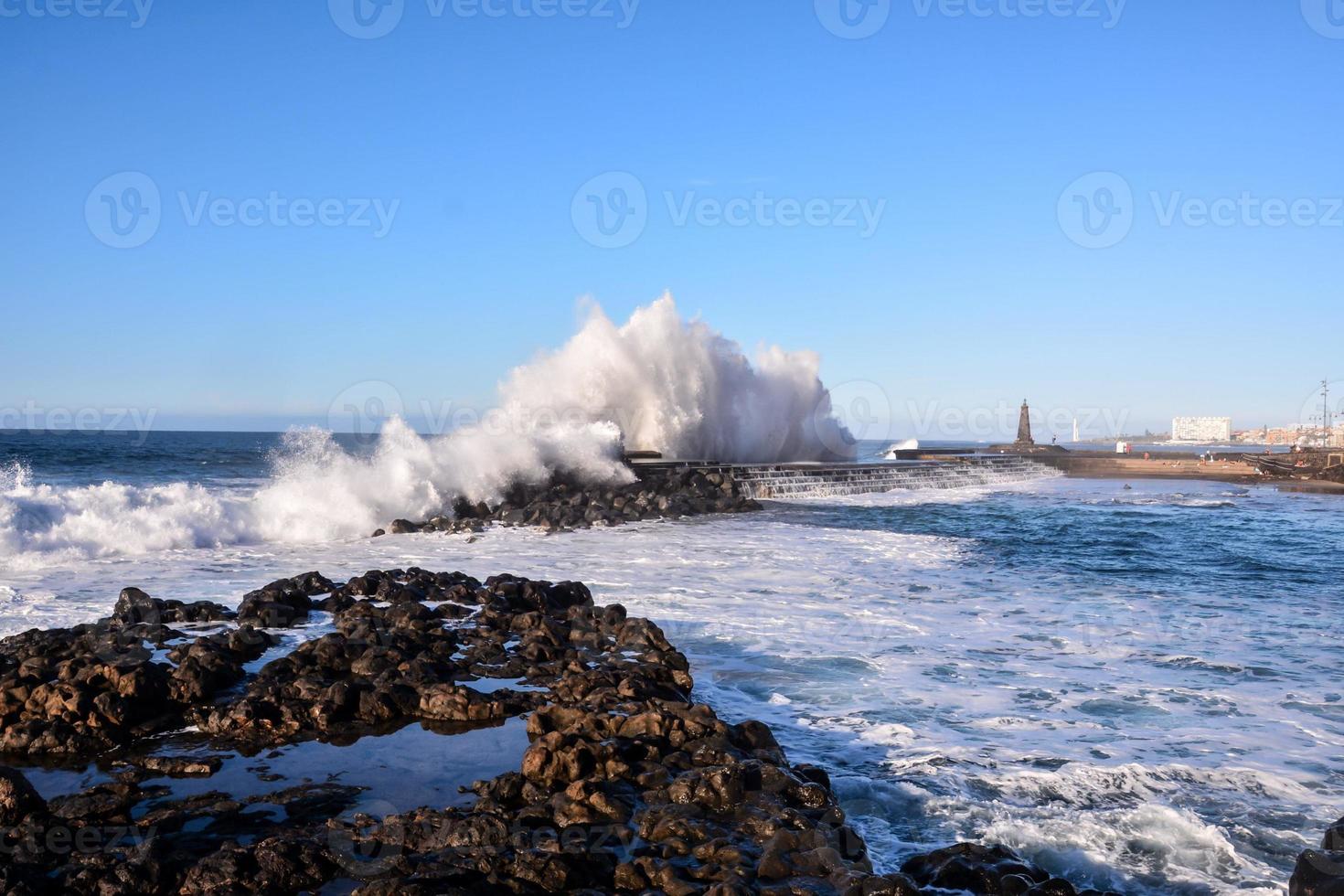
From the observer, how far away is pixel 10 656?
23.3ft

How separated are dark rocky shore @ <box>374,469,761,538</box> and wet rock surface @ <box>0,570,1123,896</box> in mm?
11260

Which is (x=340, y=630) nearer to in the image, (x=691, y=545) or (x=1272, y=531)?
(x=691, y=545)

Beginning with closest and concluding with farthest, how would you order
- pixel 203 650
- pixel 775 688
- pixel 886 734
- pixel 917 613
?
pixel 886 734, pixel 203 650, pixel 775 688, pixel 917 613

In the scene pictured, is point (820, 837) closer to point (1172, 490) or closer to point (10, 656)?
point (10, 656)

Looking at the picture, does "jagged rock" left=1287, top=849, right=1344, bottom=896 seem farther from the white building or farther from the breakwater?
the white building

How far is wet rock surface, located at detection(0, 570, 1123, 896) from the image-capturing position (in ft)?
12.8

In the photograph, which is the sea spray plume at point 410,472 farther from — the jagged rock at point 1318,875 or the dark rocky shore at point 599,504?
the jagged rock at point 1318,875

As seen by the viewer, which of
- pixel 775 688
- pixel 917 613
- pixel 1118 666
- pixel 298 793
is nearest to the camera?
pixel 298 793

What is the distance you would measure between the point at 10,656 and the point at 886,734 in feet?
22.0

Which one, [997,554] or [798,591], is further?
[997,554]

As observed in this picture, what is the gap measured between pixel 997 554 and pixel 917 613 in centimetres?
615

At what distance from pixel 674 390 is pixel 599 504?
45.1ft

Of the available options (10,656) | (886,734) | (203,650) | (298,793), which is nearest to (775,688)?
(886,734)

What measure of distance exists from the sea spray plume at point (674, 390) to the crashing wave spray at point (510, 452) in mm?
48
